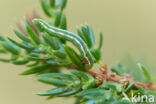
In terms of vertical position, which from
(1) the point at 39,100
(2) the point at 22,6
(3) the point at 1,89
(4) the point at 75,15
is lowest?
(1) the point at 39,100

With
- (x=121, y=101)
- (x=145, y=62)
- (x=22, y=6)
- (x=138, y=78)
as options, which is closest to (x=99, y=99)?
(x=121, y=101)

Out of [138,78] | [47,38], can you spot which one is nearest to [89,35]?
[47,38]

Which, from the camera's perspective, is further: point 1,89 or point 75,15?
point 75,15

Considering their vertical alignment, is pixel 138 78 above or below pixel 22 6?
below

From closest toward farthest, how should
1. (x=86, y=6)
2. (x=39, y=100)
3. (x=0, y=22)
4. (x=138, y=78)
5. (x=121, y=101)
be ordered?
(x=121, y=101), (x=138, y=78), (x=39, y=100), (x=0, y=22), (x=86, y=6)

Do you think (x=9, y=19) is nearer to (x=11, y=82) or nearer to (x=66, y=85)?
(x=11, y=82)

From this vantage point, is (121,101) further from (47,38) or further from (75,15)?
(75,15)

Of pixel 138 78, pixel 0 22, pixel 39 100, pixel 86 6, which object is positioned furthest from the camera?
pixel 86 6
